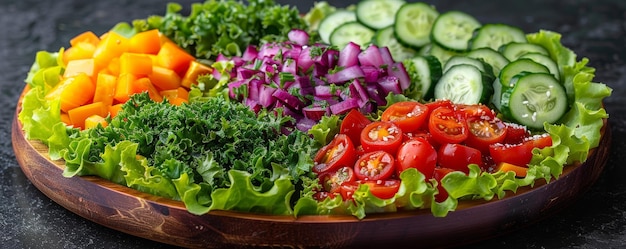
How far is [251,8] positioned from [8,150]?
1.49 metres

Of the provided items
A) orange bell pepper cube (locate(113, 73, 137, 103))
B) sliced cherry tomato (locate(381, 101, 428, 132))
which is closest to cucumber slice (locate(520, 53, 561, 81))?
sliced cherry tomato (locate(381, 101, 428, 132))

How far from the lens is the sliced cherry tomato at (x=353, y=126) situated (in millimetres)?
3822

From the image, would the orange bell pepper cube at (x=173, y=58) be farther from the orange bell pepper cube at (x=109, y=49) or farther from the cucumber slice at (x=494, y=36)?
the cucumber slice at (x=494, y=36)

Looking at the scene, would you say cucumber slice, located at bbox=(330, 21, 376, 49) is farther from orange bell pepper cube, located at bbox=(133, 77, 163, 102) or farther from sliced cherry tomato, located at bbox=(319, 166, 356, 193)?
sliced cherry tomato, located at bbox=(319, 166, 356, 193)

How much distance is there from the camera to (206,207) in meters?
3.39

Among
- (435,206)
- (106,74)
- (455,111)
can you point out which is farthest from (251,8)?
(435,206)

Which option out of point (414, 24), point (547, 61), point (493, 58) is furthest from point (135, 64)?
point (547, 61)

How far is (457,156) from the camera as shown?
357 cm

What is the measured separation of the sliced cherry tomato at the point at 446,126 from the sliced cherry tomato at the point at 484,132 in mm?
66

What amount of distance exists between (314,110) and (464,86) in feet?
2.52

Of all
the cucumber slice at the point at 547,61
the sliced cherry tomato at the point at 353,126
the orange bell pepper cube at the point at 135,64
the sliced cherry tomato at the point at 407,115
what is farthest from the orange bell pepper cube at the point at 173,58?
the cucumber slice at the point at 547,61

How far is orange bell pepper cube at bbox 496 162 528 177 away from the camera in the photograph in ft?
11.8

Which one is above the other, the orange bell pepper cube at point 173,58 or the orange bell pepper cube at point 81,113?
the orange bell pepper cube at point 173,58

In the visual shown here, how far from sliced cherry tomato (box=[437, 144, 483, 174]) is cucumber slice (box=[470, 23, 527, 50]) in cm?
130
